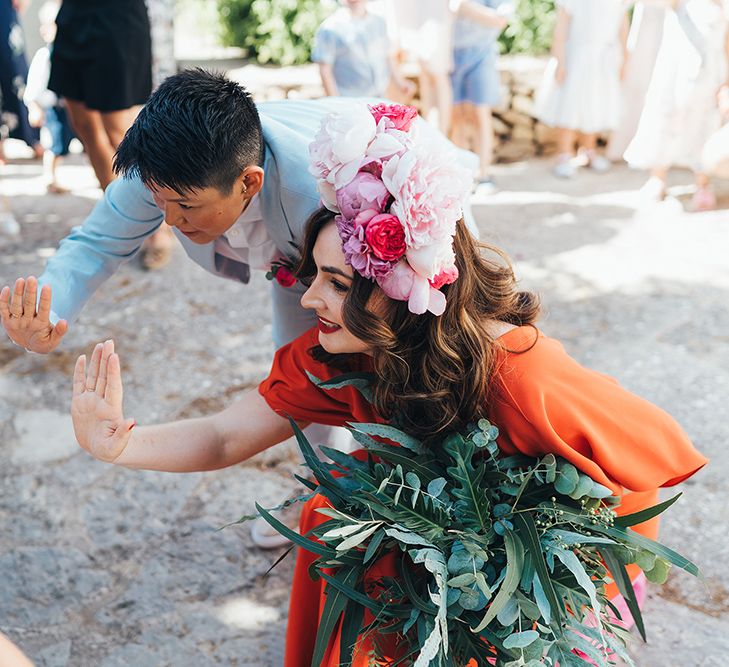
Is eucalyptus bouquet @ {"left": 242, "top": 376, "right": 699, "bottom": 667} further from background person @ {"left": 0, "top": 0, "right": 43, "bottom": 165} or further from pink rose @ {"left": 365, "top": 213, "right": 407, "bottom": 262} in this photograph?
background person @ {"left": 0, "top": 0, "right": 43, "bottom": 165}

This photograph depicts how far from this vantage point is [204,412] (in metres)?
3.50

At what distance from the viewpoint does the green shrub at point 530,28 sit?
8188 mm

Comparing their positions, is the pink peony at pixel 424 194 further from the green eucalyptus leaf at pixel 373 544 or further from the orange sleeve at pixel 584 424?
the green eucalyptus leaf at pixel 373 544

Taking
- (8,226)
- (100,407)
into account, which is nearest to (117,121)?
(8,226)

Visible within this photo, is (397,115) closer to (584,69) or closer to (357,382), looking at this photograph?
(357,382)

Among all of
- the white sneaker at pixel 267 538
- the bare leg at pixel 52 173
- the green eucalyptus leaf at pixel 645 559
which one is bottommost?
the bare leg at pixel 52 173

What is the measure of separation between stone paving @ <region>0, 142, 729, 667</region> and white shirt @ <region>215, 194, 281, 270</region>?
0.66 m

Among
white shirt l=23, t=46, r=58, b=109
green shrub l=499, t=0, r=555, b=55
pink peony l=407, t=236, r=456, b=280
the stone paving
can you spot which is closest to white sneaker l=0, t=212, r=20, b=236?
the stone paving

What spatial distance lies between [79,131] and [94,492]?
238 cm

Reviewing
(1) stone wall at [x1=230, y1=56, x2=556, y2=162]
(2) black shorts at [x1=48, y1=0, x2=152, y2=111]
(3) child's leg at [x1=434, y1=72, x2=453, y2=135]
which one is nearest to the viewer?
(2) black shorts at [x1=48, y1=0, x2=152, y2=111]

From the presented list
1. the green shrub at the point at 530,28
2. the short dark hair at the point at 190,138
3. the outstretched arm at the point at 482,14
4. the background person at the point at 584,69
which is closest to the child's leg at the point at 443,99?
the outstretched arm at the point at 482,14

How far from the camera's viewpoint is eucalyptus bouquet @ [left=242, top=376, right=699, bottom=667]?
5.29ft

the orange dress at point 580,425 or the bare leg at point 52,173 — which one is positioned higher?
the orange dress at point 580,425

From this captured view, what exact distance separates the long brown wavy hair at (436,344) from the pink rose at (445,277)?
0.07 meters
